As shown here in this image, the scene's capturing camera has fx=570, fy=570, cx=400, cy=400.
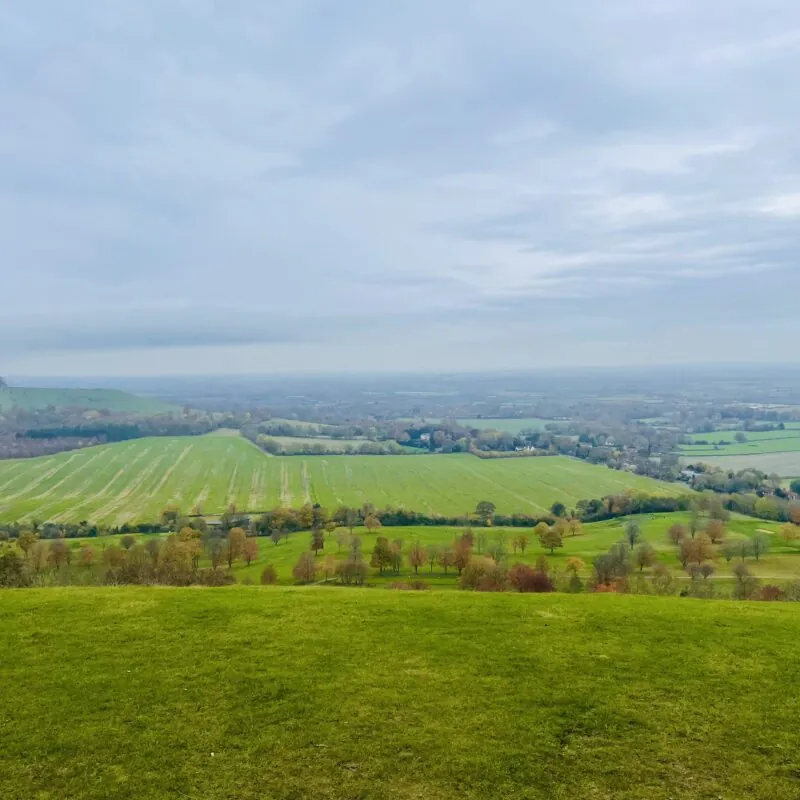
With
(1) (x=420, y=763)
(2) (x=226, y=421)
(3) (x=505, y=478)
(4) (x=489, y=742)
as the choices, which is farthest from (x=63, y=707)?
(2) (x=226, y=421)

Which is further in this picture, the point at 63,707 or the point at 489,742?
the point at 63,707

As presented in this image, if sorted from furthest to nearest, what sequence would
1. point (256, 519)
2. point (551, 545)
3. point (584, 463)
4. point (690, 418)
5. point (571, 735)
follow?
point (690, 418) < point (584, 463) < point (256, 519) < point (551, 545) < point (571, 735)

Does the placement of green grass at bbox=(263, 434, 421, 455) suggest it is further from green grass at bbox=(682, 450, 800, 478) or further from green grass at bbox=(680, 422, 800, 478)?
green grass at bbox=(680, 422, 800, 478)

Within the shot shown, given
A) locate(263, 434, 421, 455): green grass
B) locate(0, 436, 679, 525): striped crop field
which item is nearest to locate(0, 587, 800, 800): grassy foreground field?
locate(0, 436, 679, 525): striped crop field

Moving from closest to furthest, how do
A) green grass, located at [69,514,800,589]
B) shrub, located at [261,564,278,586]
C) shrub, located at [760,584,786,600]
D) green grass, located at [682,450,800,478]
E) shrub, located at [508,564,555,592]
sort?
shrub, located at [760,584,786,600], shrub, located at [508,564,555,592], shrub, located at [261,564,278,586], green grass, located at [69,514,800,589], green grass, located at [682,450,800,478]

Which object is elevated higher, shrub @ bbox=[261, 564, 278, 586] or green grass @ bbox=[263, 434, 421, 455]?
green grass @ bbox=[263, 434, 421, 455]

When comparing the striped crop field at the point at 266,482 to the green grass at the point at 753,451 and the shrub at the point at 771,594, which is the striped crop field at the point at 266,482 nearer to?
the green grass at the point at 753,451

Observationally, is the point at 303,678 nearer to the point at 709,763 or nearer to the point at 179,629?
the point at 179,629

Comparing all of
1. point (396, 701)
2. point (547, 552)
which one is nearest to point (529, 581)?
point (547, 552)
